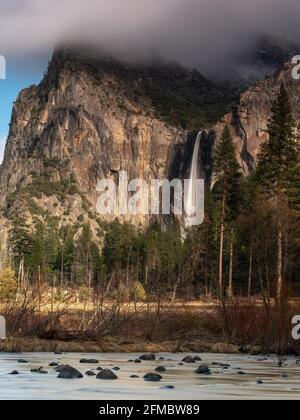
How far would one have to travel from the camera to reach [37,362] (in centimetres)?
1816

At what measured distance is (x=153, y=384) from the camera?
13453mm

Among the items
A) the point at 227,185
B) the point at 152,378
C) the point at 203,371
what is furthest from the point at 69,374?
the point at 227,185

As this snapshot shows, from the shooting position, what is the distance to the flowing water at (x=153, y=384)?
11.6 meters

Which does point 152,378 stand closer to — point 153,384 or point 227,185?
point 153,384

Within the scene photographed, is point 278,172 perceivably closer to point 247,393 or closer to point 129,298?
point 129,298

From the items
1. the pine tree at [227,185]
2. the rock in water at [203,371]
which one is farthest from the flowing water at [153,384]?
the pine tree at [227,185]

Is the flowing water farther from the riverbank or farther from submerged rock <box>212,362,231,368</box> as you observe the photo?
the riverbank

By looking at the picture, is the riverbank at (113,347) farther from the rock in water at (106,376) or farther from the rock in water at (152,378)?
the rock in water at (152,378)

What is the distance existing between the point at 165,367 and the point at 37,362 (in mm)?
2978

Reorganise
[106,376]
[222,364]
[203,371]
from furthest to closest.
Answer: [222,364] → [203,371] → [106,376]

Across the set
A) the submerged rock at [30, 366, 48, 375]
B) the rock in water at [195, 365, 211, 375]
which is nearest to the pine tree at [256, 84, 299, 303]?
the rock in water at [195, 365, 211, 375]

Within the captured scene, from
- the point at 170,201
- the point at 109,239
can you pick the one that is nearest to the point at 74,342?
the point at 109,239

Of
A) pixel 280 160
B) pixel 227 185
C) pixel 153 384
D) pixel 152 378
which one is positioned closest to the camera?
pixel 153 384
